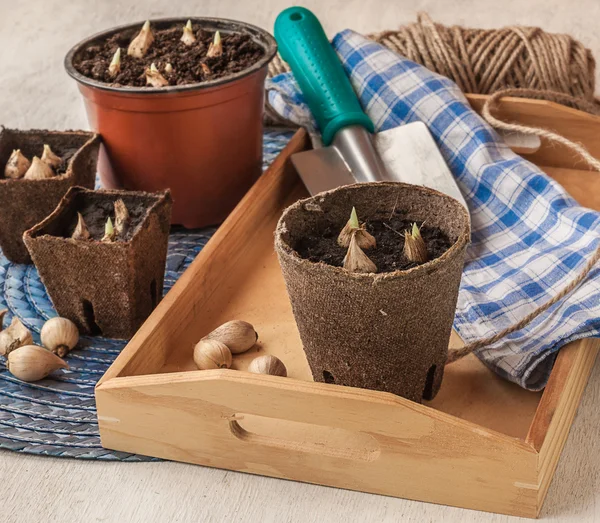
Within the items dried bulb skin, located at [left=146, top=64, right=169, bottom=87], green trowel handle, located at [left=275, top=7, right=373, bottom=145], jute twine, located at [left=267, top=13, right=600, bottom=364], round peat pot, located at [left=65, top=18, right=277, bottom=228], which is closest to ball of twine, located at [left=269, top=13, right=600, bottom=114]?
jute twine, located at [left=267, top=13, right=600, bottom=364]

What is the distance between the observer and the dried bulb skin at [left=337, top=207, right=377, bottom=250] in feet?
2.64

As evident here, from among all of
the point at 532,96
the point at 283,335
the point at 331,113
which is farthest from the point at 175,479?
the point at 532,96

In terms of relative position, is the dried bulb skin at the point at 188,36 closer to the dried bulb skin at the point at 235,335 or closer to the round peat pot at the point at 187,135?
the round peat pot at the point at 187,135

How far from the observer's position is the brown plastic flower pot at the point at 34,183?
1.04 meters

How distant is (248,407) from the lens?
78cm

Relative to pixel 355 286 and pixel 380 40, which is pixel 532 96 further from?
pixel 355 286

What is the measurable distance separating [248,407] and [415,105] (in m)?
0.58

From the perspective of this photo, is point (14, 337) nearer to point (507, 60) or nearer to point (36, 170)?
point (36, 170)

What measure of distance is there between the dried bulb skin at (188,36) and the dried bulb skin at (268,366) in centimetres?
47

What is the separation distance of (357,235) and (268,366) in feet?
0.50

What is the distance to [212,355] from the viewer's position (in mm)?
895

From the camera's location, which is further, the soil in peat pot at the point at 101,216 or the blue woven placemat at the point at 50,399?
the soil in peat pot at the point at 101,216

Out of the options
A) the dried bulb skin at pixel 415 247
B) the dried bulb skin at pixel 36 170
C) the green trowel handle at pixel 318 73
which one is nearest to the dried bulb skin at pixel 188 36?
the green trowel handle at pixel 318 73

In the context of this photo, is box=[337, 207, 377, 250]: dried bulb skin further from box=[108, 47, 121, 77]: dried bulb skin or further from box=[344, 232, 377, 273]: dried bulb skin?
box=[108, 47, 121, 77]: dried bulb skin
